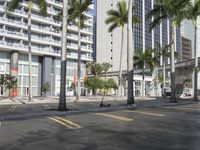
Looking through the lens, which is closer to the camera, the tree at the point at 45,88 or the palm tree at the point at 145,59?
the palm tree at the point at 145,59

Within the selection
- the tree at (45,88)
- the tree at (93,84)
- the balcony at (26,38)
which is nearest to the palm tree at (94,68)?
the tree at (93,84)

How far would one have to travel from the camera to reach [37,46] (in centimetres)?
8169

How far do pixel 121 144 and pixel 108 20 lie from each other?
47035 millimetres

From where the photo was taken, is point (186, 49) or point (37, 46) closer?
point (37, 46)

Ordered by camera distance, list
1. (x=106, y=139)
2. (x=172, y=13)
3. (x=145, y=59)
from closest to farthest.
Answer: (x=106, y=139) → (x=172, y=13) → (x=145, y=59)

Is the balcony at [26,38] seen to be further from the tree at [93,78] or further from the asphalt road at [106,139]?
the asphalt road at [106,139]

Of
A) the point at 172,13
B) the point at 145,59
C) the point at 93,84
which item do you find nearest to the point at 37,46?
the point at 93,84

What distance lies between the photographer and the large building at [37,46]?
244 feet

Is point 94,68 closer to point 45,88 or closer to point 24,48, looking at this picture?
point 45,88

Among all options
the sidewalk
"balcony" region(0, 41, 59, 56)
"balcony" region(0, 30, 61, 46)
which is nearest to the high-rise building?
"balcony" region(0, 30, 61, 46)

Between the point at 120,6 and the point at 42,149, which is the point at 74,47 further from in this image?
the point at 42,149

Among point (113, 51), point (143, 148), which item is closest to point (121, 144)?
point (143, 148)

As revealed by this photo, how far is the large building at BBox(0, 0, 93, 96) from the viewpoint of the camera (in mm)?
74506

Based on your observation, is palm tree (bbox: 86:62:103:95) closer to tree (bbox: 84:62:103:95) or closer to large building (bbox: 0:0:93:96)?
tree (bbox: 84:62:103:95)
